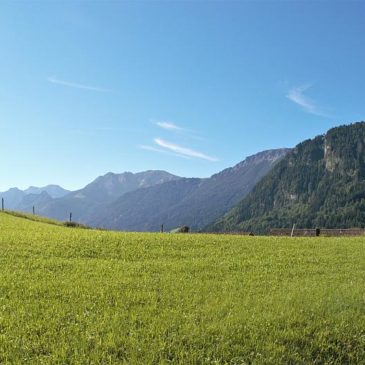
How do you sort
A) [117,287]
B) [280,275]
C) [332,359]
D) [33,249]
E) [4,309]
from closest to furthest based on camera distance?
1. [332,359]
2. [4,309]
3. [117,287]
4. [280,275]
5. [33,249]

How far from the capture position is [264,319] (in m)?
14.0

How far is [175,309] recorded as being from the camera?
14.5 meters

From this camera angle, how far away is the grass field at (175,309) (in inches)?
463

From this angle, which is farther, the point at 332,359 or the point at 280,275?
the point at 280,275

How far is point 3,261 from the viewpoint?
20469 mm

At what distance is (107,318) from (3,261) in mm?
9092

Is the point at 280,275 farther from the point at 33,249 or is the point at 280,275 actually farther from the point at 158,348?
the point at 33,249

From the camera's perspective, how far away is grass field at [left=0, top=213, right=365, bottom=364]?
38.6ft

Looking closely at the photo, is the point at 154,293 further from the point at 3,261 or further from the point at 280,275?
the point at 3,261

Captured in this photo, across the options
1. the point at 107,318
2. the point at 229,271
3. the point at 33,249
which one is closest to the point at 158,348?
the point at 107,318

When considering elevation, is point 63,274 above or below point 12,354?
above

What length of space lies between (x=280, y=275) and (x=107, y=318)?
9.50m

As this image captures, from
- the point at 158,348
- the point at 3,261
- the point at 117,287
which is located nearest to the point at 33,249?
the point at 3,261

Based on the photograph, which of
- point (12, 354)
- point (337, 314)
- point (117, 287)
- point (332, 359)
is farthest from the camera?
point (117, 287)
